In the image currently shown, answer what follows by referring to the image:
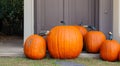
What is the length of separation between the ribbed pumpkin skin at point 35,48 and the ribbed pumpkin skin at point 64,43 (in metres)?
0.16

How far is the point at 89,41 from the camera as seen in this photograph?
7.08 metres

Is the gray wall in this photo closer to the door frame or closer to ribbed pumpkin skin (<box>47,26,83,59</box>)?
the door frame

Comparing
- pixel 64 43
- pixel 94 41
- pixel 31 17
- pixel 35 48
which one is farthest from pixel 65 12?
pixel 35 48

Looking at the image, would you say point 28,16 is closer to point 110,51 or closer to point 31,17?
point 31,17

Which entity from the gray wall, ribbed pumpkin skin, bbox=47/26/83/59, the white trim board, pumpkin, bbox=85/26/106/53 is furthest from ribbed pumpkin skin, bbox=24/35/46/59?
the gray wall

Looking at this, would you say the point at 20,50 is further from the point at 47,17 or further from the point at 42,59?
the point at 47,17

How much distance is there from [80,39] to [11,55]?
5.15 feet

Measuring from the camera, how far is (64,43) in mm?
6629

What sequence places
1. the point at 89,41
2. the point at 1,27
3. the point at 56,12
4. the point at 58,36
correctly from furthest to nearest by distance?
1. the point at 1,27
2. the point at 56,12
3. the point at 89,41
4. the point at 58,36

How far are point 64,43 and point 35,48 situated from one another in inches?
24.3

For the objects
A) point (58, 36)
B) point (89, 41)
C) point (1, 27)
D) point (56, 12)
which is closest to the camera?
point (58, 36)

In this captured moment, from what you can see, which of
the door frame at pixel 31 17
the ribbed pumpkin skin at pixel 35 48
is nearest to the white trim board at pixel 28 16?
the door frame at pixel 31 17

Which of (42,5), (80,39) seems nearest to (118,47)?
(80,39)

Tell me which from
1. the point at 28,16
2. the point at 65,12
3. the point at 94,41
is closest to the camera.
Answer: the point at 94,41
